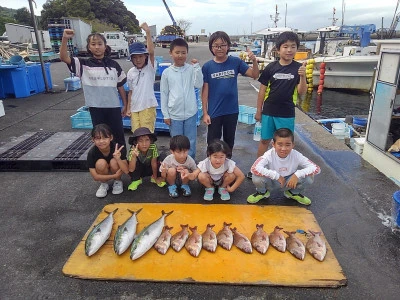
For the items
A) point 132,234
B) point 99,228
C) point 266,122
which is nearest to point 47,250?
point 99,228

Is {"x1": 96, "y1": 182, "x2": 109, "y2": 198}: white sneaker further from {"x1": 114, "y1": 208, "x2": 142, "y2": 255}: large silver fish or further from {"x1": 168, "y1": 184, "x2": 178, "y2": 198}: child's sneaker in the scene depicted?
{"x1": 114, "y1": 208, "x2": 142, "y2": 255}: large silver fish

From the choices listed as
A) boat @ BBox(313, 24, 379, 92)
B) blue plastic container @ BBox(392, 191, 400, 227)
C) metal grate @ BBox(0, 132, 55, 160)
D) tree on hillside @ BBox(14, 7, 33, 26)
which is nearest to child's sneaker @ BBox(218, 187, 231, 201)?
blue plastic container @ BBox(392, 191, 400, 227)

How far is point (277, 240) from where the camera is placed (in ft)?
9.21

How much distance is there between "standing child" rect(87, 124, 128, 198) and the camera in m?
3.71

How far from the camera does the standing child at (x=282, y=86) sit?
12.1 ft

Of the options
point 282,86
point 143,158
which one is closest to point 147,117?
point 143,158

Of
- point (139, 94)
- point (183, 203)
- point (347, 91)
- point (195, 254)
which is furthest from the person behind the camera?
point (347, 91)

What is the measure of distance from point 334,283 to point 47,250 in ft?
8.88

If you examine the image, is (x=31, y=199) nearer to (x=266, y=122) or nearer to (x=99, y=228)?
(x=99, y=228)

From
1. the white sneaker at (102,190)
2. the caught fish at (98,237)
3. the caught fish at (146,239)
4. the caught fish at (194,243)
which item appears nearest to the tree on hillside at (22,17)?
the white sneaker at (102,190)

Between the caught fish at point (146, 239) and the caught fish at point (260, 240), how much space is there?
0.95m

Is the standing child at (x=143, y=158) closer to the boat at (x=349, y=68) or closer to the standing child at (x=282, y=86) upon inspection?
the standing child at (x=282, y=86)

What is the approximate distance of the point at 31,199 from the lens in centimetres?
384

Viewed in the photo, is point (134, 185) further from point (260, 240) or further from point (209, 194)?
point (260, 240)
